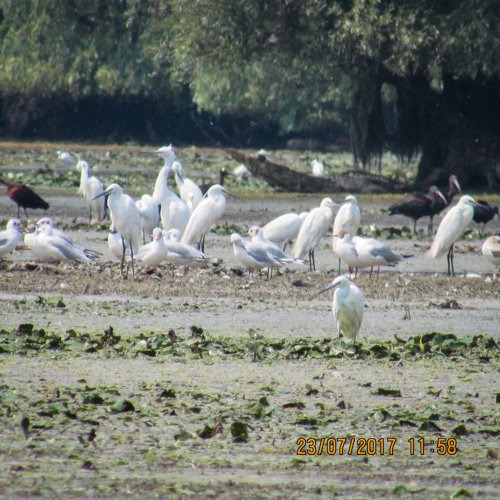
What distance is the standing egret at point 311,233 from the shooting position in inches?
634

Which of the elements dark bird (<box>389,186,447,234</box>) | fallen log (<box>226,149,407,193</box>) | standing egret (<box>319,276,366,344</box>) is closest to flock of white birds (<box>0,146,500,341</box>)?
standing egret (<box>319,276,366,344</box>)

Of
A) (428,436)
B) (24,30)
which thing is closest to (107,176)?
(24,30)

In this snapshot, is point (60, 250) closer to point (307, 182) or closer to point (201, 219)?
point (201, 219)

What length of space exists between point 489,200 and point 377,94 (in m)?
4.50

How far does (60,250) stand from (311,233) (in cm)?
330

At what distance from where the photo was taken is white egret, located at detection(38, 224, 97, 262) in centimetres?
1535

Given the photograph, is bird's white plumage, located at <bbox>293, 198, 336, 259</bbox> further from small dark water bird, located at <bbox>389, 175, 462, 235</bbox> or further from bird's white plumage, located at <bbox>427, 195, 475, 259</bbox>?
small dark water bird, located at <bbox>389, 175, 462, 235</bbox>

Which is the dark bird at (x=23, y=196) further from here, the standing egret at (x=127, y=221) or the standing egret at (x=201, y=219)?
the standing egret at (x=127, y=221)

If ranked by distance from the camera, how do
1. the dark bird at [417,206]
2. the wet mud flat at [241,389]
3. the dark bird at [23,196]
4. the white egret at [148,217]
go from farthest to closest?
1. the dark bird at [23,196]
2. the dark bird at [417,206]
3. the white egret at [148,217]
4. the wet mud flat at [241,389]

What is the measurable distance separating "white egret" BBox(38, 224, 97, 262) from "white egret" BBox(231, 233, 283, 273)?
191cm

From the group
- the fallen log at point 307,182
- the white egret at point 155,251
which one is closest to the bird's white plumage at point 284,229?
the white egret at point 155,251

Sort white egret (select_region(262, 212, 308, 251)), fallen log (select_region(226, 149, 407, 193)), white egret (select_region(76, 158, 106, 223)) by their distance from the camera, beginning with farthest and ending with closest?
fallen log (select_region(226, 149, 407, 193)) → white egret (select_region(76, 158, 106, 223)) → white egret (select_region(262, 212, 308, 251))

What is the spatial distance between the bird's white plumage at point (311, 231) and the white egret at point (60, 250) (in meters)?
2.72
